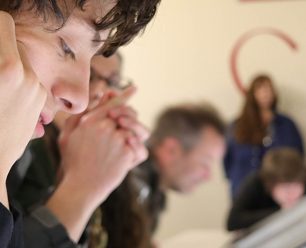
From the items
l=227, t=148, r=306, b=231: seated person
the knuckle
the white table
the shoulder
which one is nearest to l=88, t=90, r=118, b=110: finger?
the knuckle

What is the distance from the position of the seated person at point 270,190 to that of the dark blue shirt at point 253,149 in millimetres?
830

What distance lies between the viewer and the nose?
589mm

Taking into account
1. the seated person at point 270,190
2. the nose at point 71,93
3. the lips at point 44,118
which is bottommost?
the seated person at point 270,190

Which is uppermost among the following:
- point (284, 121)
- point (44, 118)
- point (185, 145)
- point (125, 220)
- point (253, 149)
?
point (44, 118)

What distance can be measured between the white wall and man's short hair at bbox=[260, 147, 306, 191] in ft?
3.74

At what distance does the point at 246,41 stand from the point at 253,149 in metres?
0.68

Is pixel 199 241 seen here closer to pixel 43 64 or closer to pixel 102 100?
pixel 102 100

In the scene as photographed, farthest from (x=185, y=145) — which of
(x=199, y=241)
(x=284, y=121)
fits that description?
(x=284, y=121)

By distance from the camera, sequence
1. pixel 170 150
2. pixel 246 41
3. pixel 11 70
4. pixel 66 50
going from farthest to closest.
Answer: pixel 246 41
pixel 170 150
pixel 66 50
pixel 11 70

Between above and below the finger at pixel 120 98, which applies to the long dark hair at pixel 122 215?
below

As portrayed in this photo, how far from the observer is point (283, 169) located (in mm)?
2545

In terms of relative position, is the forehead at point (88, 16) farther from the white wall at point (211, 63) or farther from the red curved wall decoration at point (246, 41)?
the red curved wall decoration at point (246, 41)

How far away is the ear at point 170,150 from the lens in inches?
69.9

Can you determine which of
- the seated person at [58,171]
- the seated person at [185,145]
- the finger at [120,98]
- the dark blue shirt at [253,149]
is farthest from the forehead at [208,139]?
the dark blue shirt at [253,149]
